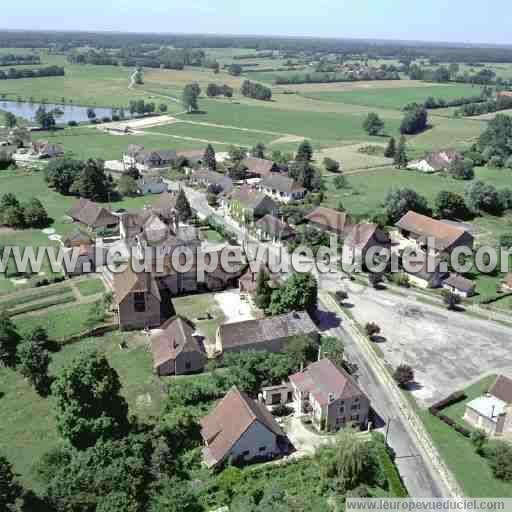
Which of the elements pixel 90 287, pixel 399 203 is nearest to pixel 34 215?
pixel 90 287

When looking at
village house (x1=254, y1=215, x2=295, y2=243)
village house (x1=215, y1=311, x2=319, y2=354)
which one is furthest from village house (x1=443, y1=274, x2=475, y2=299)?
village house (x1=254, y1=215, x2=295, y2=243)

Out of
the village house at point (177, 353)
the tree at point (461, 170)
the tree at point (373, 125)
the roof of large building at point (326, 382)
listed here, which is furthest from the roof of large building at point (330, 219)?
the tree at point (373, 125)

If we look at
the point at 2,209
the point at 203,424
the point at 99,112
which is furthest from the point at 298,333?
the point at 99,112

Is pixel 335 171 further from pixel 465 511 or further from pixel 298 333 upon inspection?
pixel 465 511

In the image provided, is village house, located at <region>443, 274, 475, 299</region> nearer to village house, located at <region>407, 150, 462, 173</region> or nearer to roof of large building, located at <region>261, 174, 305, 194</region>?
roof of large building, located at <region>261, 174, 305, 194</region>

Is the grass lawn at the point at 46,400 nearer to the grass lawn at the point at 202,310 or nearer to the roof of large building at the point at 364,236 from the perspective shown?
the grass lawn at the point at 202,310

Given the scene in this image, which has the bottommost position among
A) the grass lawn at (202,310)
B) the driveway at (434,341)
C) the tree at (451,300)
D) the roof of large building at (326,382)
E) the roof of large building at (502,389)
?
the driveway at (434,341)

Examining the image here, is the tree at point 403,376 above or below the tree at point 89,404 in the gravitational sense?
below
